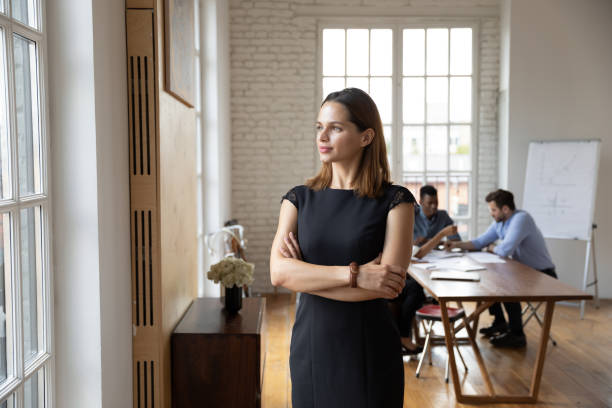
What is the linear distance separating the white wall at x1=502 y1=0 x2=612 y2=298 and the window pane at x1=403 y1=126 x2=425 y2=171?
1.04m

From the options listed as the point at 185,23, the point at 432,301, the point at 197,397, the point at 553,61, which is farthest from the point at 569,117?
the point at 197,397

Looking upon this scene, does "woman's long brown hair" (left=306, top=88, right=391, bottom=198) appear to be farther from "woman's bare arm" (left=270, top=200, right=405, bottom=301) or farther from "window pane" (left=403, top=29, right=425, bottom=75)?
"window pane" (left=403, top=29, right=425, bottom=75)

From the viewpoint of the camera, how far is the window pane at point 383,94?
276 inches

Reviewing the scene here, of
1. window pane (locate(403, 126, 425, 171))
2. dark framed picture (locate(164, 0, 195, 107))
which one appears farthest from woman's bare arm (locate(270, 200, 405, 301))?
window pane (locate(403, 126, 425, 171))

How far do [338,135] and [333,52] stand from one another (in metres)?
5.44

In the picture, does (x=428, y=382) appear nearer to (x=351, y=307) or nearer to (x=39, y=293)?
(x=351, y=307)

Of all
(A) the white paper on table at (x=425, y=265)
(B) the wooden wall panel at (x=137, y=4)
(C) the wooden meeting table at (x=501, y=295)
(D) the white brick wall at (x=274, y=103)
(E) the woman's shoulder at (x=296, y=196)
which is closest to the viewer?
(E) the woman's shoulder at (x=296, y=196)

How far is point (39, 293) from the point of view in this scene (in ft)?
6.41

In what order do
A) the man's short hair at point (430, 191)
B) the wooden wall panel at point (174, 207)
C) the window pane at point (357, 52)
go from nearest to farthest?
1. the wooden wall panel at point (174, 207)
2. the man's short hair at point (430, 191)
3. the window pane at point (357, 52)

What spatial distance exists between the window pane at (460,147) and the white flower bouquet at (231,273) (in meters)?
4.51

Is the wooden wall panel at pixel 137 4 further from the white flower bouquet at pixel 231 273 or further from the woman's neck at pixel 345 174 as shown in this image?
the white flower bouquet at pixel 231 273

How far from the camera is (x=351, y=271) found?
5.63 feet

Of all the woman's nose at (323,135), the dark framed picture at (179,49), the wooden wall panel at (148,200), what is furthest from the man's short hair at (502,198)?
the woman's nose at (323,135)

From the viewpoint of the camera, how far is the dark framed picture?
9.04 ft
